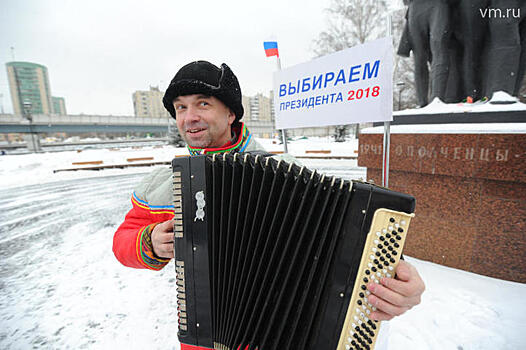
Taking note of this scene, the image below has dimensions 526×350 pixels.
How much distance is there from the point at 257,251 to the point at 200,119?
2.51ft

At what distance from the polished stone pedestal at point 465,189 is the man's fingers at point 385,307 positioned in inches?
82.2

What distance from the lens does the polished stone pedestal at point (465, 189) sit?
2.23 meters

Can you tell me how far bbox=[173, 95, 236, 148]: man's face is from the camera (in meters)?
1.37

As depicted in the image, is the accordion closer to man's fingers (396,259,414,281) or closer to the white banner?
man's fingers (396,259,414,281)

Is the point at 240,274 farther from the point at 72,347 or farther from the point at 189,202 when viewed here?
the point at 72,347

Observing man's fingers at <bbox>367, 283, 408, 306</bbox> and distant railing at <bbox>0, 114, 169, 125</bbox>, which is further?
distant railing at <bbox>0, 114, 169, 125</bbox>

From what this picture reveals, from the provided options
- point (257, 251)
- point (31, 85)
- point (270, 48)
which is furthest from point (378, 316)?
point (31, 85)

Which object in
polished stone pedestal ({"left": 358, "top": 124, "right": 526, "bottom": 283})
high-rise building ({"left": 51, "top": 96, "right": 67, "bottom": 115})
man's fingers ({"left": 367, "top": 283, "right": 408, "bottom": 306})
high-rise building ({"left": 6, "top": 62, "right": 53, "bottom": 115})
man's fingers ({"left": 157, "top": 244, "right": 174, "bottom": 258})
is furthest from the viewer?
high-rise building ({"left": 51, "top": 96, "right": 67, "bottom": 115})

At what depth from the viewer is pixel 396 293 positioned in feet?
3.16

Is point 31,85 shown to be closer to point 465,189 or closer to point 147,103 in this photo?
point 147,103

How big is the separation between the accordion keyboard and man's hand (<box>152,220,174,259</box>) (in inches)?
34.2

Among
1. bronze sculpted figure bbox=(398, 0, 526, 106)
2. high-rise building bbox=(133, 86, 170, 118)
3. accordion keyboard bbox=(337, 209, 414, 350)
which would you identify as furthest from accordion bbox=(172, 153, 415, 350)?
high-rise building bbox=(133, 86, 170, 118)

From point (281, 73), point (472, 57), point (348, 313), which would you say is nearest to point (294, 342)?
point (348, 313)

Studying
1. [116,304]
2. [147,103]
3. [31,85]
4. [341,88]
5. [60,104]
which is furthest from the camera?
[60,104]
